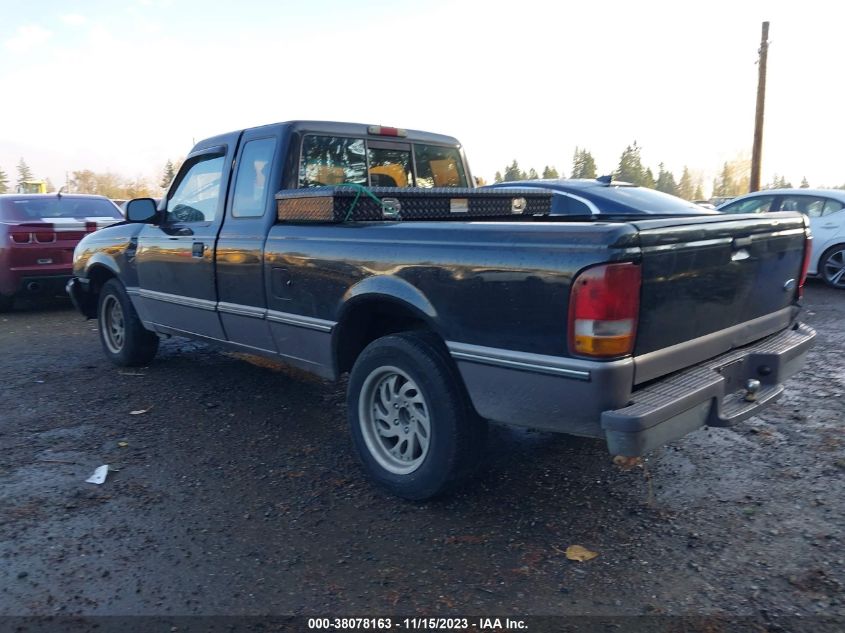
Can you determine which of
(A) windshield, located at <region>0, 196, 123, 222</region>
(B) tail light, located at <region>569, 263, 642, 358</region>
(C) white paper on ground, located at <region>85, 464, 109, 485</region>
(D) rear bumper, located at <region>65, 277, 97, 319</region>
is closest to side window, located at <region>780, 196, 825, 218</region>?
(B) tail light, located at <region>569, 263, 642, 358</region>

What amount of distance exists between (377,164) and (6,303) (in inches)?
298

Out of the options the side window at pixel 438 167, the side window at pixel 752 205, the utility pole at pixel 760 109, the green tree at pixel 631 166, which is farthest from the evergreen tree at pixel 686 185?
the side window at pixel 438 167

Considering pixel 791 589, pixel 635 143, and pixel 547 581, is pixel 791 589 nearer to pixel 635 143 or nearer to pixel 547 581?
pixel 547 581

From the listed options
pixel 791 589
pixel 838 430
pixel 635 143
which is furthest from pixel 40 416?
pixel 635 143

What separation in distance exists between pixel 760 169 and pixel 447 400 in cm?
2233

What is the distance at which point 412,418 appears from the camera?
141 inches

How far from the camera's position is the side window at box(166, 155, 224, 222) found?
499cm

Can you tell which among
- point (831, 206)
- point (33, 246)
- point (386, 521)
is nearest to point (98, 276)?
point (33, 246)

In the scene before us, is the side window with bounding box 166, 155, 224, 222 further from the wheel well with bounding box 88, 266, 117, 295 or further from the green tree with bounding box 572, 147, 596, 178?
the green tree with bounding box 572, 147, 596, 178

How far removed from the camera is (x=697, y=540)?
3123 millimetres

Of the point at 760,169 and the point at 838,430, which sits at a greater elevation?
the point at 760,169

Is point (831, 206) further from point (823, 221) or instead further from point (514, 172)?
point (514, 172)

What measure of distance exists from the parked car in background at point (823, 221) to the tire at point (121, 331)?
8.75 metres

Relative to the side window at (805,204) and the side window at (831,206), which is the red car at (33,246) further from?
the side window at (831,206)
